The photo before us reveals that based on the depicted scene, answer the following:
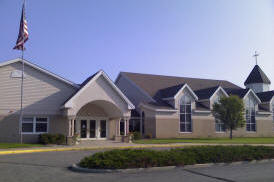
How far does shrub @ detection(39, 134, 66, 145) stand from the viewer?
25484mm

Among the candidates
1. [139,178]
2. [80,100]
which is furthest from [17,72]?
[139,178]

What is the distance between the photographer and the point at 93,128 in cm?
3078

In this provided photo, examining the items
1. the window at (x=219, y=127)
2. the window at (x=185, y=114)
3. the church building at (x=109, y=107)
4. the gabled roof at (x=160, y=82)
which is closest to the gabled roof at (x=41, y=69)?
the church building at (x=109, y=107)

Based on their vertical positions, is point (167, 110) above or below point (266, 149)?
above

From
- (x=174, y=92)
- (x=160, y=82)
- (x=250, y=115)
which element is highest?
(x=160, y=82)

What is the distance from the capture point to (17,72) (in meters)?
26.5

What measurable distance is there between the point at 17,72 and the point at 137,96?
17.0 metres

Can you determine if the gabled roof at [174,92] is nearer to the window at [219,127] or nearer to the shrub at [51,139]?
the window at [219,127]

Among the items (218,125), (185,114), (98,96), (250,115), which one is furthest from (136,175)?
(250,115)

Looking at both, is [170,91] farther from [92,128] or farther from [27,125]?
[27,125]

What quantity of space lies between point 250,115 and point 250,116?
0.53ft

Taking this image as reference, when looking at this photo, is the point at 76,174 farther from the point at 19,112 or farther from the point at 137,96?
the point at 137,96

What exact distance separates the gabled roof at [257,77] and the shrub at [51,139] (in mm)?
39812

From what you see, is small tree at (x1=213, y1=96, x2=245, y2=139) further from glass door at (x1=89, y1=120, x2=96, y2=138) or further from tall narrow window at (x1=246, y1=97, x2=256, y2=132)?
glass door at (x1=89, y1=120, x2=96, y2=138)
